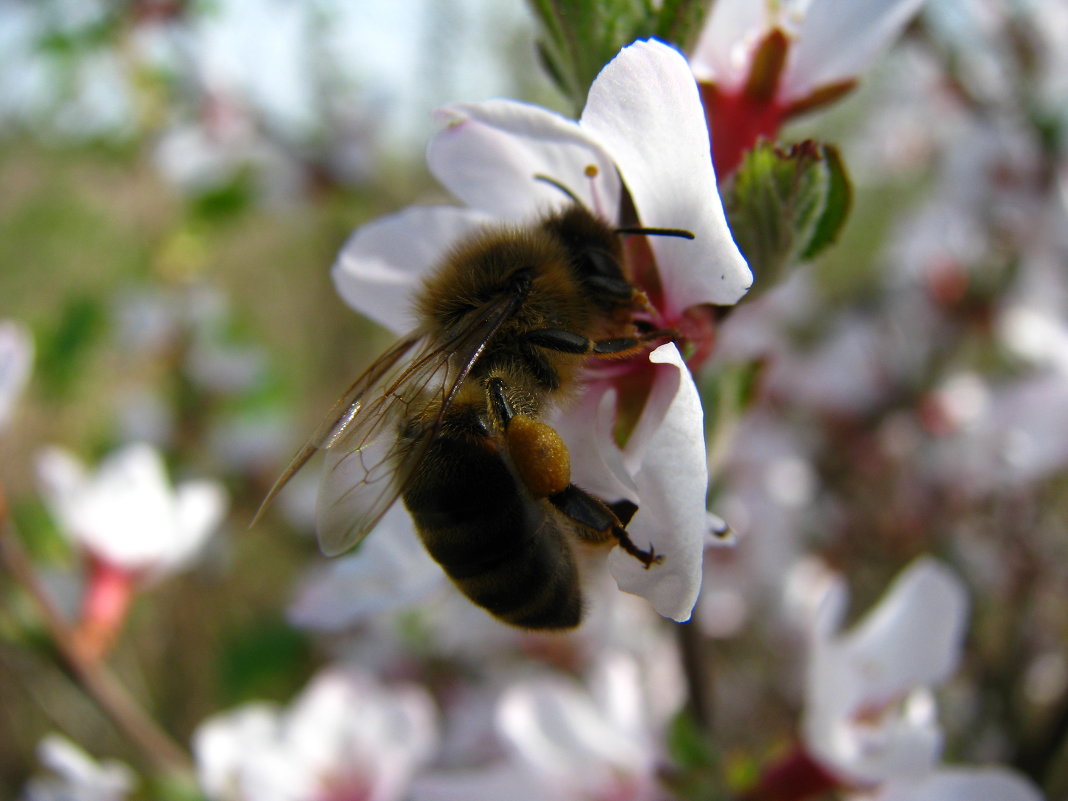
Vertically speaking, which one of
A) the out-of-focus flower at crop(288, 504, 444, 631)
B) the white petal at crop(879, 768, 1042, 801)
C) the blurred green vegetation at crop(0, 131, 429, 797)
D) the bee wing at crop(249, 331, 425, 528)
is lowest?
the blurred green vegetation at crop(0, 131, 429, 797)

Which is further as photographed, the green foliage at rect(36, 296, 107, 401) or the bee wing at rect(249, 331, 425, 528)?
the green foliage at rect(36, 296, 107, 401)

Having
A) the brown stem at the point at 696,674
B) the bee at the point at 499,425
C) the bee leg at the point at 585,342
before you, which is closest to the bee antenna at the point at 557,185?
the bee at the point at 499,425

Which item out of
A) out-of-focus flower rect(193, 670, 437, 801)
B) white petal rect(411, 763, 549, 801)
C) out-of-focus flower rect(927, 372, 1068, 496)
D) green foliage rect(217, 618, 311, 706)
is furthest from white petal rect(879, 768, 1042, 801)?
green foliage rect(217, 618, 311, 706)

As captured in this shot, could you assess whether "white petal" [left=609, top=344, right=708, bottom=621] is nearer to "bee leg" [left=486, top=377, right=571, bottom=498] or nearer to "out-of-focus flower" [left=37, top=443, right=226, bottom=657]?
"bee leg" [left=486, top=377, right=571, bottom=498]

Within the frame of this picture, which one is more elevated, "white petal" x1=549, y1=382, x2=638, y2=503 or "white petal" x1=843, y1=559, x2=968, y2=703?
"white petal" x1=549, y1=382, x2=638, y2=503

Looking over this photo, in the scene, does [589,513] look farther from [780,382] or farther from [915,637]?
[780,382]

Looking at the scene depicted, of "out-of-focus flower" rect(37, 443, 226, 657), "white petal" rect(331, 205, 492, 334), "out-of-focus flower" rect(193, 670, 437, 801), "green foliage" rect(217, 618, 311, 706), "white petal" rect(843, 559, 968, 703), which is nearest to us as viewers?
"white petal" rect(331, 205, 492, 334)

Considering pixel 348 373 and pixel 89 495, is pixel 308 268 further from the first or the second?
pixel 89 495

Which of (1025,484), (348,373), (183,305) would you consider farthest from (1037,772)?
(348,373)
